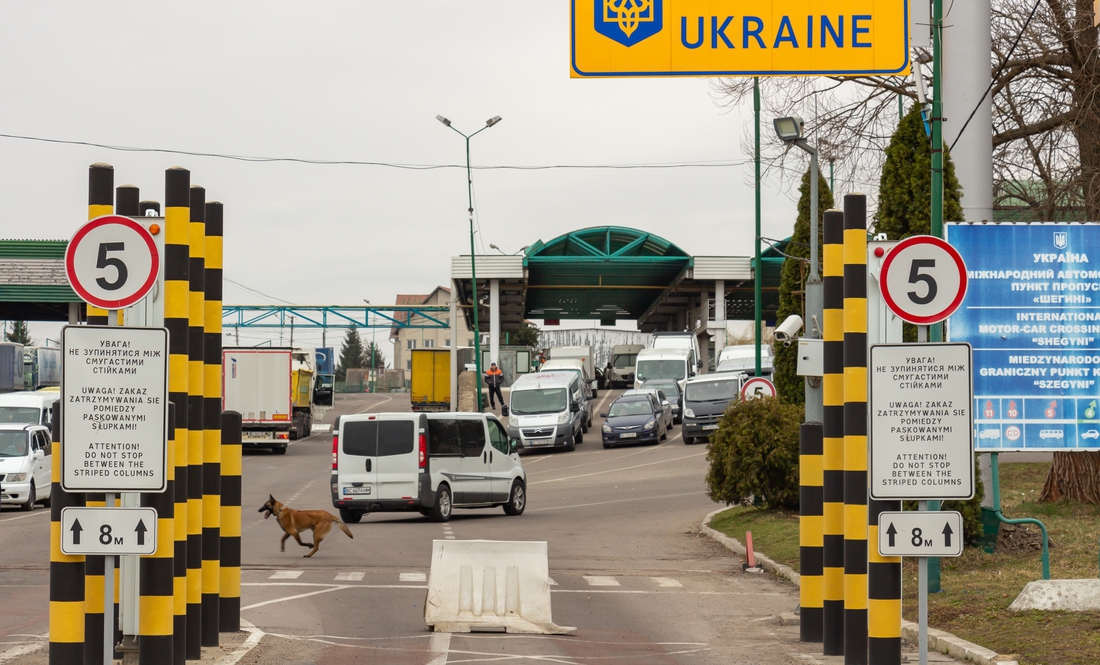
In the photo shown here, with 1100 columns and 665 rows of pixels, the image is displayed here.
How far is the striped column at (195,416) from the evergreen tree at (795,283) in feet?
67.9

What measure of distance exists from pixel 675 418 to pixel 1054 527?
35.1 m

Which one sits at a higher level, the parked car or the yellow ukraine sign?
the yellow ukraine sign

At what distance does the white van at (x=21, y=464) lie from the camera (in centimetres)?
2559

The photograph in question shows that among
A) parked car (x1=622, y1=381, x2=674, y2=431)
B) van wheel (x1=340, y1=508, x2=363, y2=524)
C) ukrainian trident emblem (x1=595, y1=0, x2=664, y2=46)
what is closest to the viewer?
ukrainian trident emblem (x1=595, y1=0, x2=664, y2=46)

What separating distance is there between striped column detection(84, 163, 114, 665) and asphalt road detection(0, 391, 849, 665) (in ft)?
6.85

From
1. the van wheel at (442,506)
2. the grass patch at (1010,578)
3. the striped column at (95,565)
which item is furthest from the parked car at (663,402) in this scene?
the striped column at (95,565)

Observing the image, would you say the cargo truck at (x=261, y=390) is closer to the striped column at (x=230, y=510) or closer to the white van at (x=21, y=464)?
the white van at (x=21, y=464)

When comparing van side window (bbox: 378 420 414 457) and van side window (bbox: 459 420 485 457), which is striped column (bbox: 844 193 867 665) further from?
van side window (bbox: 459 420 485 457)

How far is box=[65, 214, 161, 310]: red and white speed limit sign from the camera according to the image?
23.9 ft

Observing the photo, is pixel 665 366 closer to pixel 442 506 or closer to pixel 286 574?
pixel 442 506

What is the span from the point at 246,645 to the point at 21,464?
693 inches

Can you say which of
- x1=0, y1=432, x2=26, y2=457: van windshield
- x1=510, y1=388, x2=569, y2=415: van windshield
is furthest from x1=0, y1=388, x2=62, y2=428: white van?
x1=510, y1=388, x2=569, y2=415: van windshield

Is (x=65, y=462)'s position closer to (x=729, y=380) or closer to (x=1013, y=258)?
(x=1013, y=258)

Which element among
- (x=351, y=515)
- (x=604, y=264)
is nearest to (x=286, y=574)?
(x=351, y=515)
